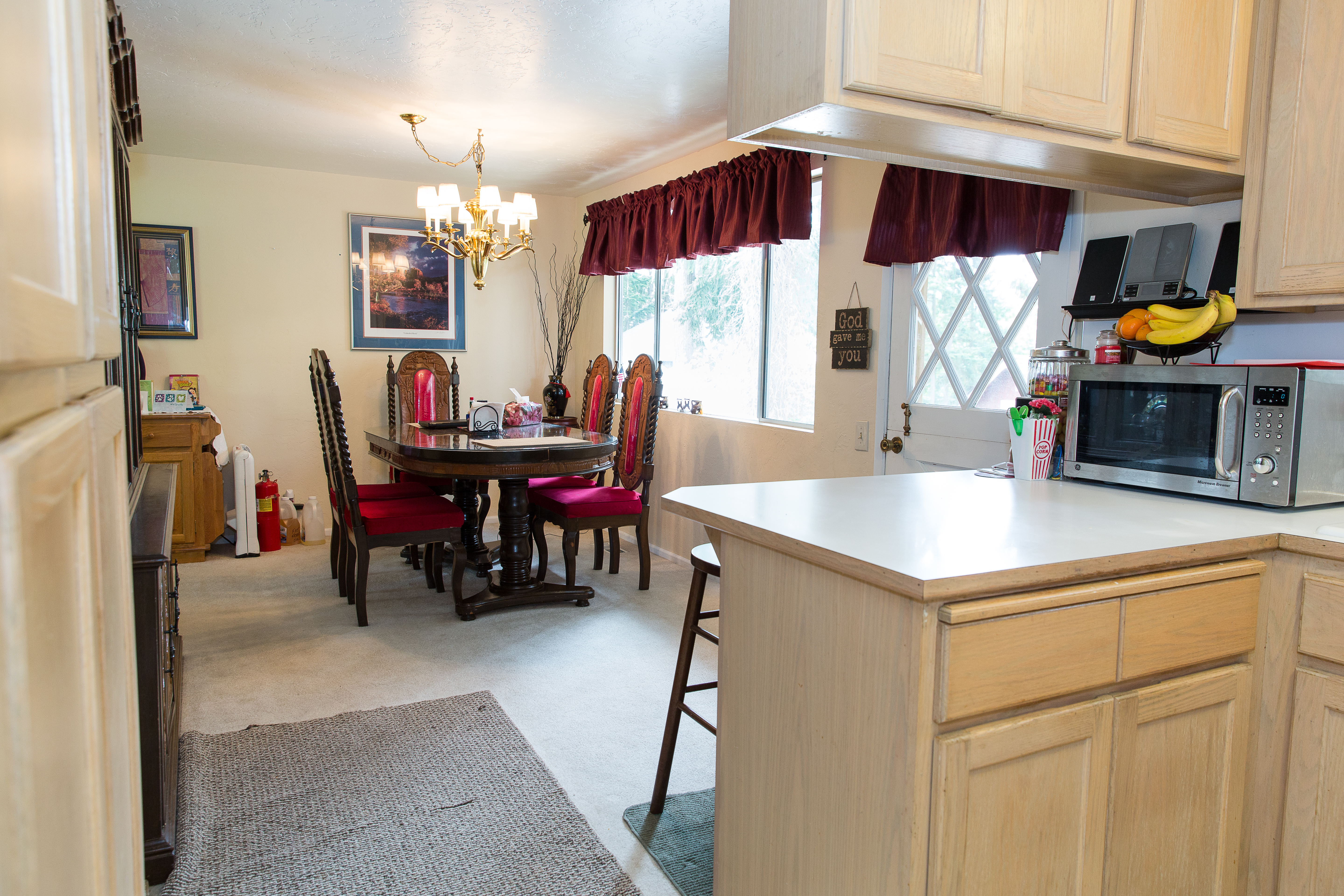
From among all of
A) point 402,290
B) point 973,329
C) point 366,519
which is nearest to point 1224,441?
point 973,329

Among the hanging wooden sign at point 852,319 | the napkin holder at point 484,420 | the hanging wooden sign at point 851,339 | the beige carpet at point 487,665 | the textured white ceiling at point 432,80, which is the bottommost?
the beige carpet at point 487,665

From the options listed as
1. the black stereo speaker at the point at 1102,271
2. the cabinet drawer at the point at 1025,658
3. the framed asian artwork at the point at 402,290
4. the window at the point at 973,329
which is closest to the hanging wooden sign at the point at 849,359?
the window at the point at 973,329

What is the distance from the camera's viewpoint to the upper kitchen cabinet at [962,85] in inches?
58.9

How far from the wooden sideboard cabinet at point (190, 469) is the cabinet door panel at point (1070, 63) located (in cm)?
454

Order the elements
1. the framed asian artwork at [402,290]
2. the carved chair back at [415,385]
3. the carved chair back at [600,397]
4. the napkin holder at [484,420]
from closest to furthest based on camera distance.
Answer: the napkin holder at [484,420] → the carved chair back at [600,397] → the carved chair back at [415,385] → the framed asian artwork at [402,290]

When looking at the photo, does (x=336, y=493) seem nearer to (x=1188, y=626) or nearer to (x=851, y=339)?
(x=851, y=339)

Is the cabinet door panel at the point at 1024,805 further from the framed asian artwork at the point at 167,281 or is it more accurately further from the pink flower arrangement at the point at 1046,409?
the framed asian artwork at the point at 167,281

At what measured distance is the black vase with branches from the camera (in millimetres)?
5992

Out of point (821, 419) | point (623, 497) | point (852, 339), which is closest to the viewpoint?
point (852, 339)

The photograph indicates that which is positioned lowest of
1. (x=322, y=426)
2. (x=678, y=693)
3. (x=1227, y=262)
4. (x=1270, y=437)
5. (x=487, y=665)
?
(x=487, y=665)

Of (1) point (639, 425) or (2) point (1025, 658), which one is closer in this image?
(2) point (1025, 658)

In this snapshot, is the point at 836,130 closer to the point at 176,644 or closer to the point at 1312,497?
the point at 1312,497

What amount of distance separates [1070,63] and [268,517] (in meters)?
4.78

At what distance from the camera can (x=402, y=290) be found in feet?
18.3
